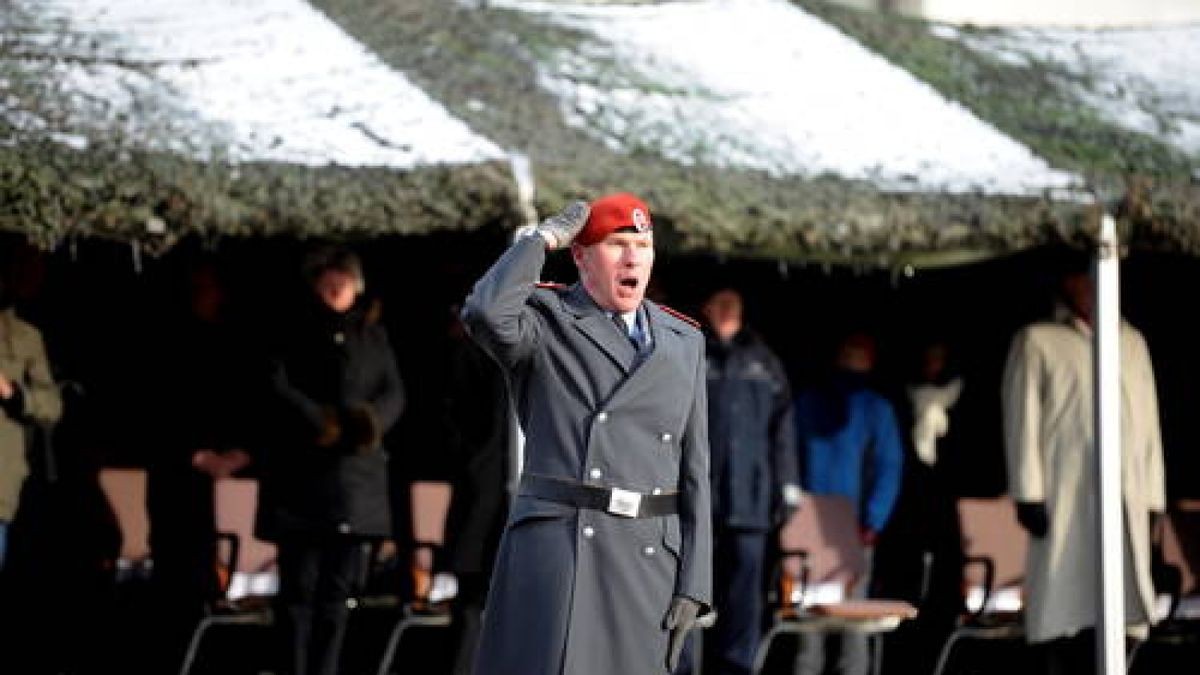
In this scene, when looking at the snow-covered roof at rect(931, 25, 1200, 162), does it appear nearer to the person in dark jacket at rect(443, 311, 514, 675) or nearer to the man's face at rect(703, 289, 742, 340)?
the man's face at rect(703, 289, 742, 340)

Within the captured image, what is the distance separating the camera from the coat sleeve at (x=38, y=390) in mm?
9867

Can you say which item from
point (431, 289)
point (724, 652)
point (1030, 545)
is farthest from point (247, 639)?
point (1030, 545)

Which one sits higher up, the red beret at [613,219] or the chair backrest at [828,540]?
the red beret at [613,219]

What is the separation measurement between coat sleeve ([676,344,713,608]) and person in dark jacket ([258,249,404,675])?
3.22 meters

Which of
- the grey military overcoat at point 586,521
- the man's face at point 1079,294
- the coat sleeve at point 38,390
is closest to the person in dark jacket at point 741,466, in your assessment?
the man's face at point 1079,294

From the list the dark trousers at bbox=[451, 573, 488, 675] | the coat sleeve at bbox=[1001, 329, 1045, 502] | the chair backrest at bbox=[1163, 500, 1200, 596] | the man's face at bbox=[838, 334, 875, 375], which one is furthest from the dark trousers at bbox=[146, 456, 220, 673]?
the chair backrest at bbox=[1163, 500, 1200, 596]

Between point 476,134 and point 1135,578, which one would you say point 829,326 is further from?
point 476,134

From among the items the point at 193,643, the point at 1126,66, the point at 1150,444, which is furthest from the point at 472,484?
the point at 1126,66

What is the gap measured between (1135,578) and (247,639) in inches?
153

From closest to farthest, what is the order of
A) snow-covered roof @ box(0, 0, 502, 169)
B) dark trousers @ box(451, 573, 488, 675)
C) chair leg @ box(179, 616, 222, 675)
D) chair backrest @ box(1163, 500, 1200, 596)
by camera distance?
snow-covered roof @ box(0, 0, 502, 169), dark trousers @ box(451, 573, 488, 675), chair leg @ box(179, 616, 222, 675), chair backrest @ box(1163, 500, 1200, 596)

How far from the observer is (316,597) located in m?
10.1

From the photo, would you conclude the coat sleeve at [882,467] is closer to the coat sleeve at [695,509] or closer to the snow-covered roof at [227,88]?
the snow-covered roof at [227,88]

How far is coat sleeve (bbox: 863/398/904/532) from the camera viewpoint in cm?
1189

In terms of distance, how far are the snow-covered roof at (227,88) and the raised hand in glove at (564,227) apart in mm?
2730
